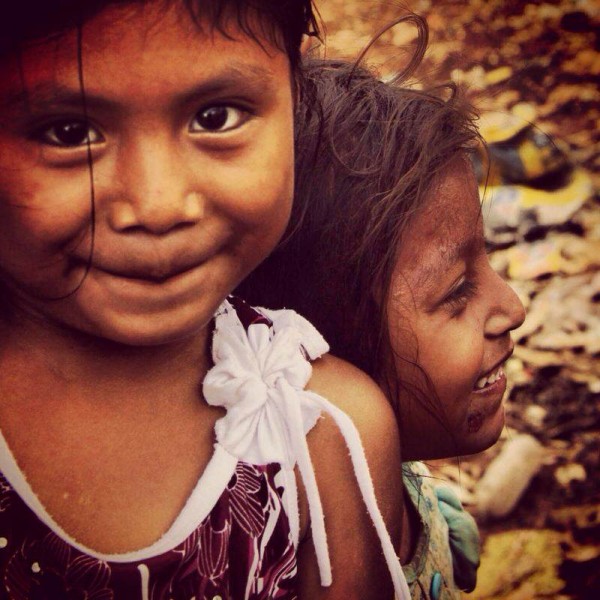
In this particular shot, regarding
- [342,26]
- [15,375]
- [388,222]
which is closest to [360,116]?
[388,222]

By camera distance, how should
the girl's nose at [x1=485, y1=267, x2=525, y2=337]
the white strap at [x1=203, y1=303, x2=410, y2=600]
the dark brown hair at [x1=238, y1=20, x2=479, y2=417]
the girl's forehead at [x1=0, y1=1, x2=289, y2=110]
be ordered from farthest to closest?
the girl's nose at [x1=485, y1=267, x2=525, y2=337], the dark brown hair at [x1=238, y1=20, x2=479, y2=417], the white strap at [x1=203, y1=303, x2=410, y2=600], the girl's forehead at [x1=0, y1=1, x2=289, y2=110]

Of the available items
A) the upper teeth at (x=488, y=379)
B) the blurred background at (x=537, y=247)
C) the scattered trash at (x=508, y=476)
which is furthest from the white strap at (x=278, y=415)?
the scattered trash at (x=508, y=476)

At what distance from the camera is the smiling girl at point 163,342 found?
83cm

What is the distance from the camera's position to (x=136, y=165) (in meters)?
0.83

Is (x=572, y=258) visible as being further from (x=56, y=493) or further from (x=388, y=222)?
(x=56, y=493)

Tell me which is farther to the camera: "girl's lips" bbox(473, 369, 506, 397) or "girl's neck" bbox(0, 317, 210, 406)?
"girl's lips" bbox(473, 369, 506, 397)

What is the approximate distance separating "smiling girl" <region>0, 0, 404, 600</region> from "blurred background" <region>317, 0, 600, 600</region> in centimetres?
93

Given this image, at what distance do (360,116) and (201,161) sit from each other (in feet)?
2.15

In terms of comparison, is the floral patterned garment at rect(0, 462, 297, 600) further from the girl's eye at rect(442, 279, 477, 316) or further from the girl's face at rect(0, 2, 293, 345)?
the girl's eye at rect(442, 279, 477, 316)

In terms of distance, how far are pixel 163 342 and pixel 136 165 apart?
0.24 m

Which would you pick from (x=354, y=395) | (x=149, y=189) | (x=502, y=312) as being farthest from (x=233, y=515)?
(x=502, y=312)

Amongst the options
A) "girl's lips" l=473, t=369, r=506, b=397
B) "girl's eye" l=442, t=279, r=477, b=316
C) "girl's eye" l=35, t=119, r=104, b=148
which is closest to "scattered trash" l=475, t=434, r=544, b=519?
"girl's lips" l=473, t=369, r=506, b=397

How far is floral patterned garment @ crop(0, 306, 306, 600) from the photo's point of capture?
1013 millimetres

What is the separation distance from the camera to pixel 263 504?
1.14m
